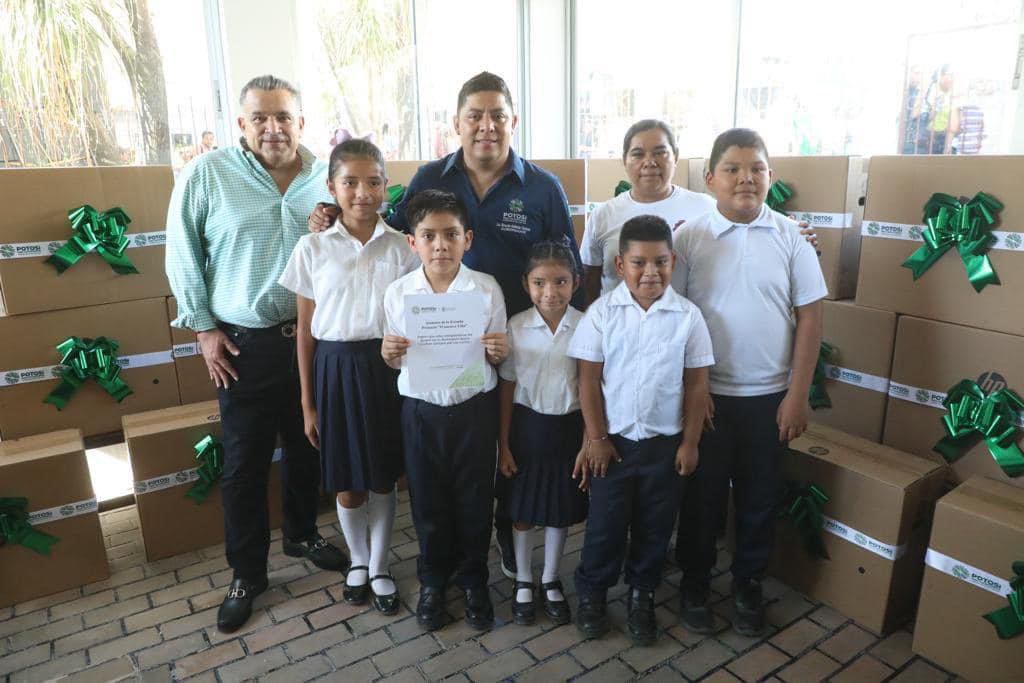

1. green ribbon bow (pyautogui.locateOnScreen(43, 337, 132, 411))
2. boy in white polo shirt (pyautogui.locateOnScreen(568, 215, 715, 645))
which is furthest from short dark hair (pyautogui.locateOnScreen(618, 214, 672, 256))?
green ribbon bow (pyautogui.locateOnScreen(43, 337, 132, 411))

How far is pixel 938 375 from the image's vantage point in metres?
2.17

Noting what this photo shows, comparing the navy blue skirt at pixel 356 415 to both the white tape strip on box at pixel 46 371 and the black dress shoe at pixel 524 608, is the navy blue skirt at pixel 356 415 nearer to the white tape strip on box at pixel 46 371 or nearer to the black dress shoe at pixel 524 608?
the black dress shoe at pixel 524 608

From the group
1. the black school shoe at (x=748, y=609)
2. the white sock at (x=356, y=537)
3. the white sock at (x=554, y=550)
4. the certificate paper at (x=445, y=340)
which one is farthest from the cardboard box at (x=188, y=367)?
the black school shoe at (x=748, y=609)

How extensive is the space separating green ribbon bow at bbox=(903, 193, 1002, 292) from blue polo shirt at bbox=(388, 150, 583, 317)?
106cm

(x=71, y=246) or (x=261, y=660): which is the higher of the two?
(x=71, y=246)

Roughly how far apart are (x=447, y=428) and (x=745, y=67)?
3.26 m

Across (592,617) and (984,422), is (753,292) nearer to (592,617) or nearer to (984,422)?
(984,422)

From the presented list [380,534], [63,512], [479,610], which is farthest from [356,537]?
[63,512]

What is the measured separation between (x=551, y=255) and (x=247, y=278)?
941 mm

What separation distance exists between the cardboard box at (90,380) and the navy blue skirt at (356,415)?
1.02 m

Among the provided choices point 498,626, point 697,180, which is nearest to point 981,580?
point 498,626

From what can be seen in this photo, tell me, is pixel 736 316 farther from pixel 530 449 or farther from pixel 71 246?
pixel 71 246

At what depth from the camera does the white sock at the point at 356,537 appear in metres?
2.29

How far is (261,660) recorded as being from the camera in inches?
82.0
